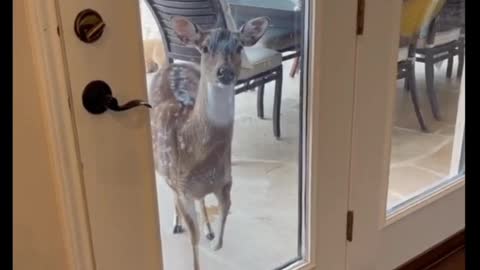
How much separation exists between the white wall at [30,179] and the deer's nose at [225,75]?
1.53 feet

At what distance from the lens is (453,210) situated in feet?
7.01

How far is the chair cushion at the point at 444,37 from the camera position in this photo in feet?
6.12

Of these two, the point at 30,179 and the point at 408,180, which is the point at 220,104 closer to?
the point at 30,179

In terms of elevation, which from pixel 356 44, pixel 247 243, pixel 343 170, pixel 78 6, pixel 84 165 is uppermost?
pixel 78 6

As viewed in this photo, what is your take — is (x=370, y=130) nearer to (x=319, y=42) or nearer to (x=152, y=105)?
(x=319, y=42)

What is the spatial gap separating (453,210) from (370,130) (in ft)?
2.17

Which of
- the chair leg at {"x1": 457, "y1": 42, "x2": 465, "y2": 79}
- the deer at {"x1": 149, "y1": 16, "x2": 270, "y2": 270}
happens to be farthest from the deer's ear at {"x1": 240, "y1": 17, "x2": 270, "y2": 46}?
the chair leg at {"x1": 457, "y1": 42, "x2": 465, "y2": 79}

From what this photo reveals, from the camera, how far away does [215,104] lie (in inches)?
55.0

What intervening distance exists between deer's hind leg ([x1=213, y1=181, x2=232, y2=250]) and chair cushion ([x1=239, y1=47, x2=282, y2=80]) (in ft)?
0.98

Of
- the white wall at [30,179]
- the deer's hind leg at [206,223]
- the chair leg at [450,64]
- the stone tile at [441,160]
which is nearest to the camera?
the white wall at [30,179]

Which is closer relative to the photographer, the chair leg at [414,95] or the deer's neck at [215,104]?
the deer's neck at [215,104]

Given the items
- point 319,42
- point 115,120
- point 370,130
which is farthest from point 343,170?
point 115,120

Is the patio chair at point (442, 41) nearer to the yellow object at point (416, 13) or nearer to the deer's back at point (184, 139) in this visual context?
the yellow object at point (416, 13)

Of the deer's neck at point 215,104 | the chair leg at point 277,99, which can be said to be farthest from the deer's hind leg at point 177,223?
the chair leg at point 277,99
